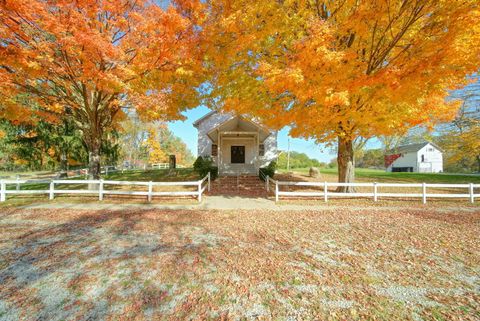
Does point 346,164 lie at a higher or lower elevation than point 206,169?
higher

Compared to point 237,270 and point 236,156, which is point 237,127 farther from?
point 237,270

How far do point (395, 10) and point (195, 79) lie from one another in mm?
8578

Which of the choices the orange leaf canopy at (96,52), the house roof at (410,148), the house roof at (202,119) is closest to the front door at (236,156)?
the house roof at (202,119)

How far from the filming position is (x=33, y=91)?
360 inches

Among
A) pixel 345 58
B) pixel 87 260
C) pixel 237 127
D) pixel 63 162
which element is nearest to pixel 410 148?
pixel 237 127

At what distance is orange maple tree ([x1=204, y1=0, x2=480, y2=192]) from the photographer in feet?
20.4

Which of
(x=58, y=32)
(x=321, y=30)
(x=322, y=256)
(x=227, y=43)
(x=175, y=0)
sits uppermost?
(x=175, y=0)

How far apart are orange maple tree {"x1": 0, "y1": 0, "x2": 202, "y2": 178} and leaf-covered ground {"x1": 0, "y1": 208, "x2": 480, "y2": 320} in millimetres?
5881

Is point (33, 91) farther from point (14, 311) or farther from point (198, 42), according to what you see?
point (14, 311)

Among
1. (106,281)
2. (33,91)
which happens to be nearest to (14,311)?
(106,281)

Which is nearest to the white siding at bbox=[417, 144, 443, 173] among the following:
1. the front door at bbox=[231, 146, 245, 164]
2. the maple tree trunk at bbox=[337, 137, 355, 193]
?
the maple tree trunk at bbox=[337, 137, 355, 193]

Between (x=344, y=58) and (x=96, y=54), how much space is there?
953 cm

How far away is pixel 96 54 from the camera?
26.1ft

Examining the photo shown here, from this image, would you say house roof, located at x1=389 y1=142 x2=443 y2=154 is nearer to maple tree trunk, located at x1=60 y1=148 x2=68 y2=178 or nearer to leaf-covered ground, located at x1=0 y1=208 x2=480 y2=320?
leaf-covered ground, located at x1=0 y1=208 x2=480 y2=320
